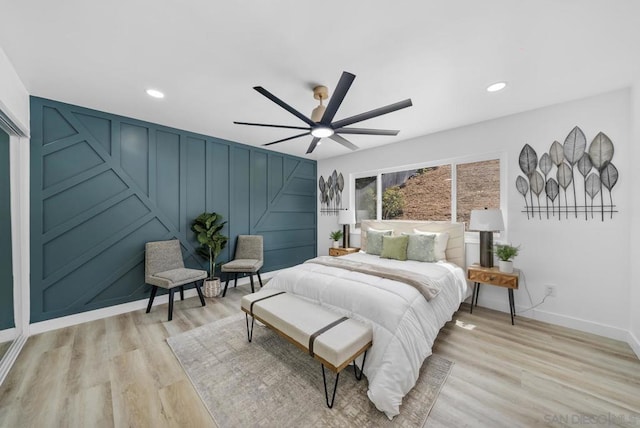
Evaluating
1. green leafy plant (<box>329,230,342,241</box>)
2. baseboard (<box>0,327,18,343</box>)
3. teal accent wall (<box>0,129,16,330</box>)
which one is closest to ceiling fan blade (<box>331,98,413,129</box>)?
green leafy plant (<box>329,230,342,241</box>)

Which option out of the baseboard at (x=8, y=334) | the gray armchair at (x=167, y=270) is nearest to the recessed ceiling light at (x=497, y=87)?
the gray armchair at (x=167, y=270)

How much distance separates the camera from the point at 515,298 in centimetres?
309

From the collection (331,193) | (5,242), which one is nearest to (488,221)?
(331,193)

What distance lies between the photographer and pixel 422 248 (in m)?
3.32

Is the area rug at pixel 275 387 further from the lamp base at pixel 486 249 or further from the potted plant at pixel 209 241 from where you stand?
the lamp base at pixel 486 249

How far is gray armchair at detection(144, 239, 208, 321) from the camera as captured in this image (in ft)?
9.74

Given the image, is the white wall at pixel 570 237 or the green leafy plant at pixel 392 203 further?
the green leafy plant at pixel 392 203

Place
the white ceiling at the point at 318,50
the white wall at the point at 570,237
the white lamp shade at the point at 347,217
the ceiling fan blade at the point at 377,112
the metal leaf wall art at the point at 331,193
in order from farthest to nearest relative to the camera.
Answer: the metal leaf wall art at the point at 331,193 → the white lamp shade at the point at 347,217 → the white wall at the point at 570,237 → the ceiling fan blade at the point at 377,112 → the white ceiling at the point at 318,50

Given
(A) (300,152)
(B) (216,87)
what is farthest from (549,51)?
(A) (300,152)

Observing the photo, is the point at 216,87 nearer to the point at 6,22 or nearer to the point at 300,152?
the point at 6,22

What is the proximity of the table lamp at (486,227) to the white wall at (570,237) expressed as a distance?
310 millimetres

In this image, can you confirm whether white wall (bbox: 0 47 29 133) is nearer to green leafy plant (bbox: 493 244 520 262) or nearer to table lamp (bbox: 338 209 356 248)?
table lamp (bbox: 338 209 356 248)

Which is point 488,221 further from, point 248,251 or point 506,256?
point 248,251

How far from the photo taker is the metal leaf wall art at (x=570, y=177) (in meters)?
2.55
